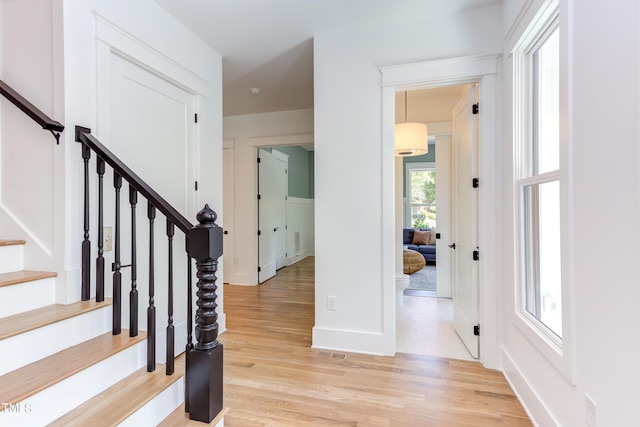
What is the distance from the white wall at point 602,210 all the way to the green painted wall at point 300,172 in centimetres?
576

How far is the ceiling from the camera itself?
2.32 m

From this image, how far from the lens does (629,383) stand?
1054 millimetres

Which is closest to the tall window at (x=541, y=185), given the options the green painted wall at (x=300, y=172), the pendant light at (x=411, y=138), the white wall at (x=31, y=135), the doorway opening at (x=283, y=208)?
the pendant light at (x=411, y=138)

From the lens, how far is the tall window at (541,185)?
65.3 inches

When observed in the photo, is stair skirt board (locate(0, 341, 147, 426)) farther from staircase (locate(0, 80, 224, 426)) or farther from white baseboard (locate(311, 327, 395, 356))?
white baseboard (locate(311, 327, 395, 356))

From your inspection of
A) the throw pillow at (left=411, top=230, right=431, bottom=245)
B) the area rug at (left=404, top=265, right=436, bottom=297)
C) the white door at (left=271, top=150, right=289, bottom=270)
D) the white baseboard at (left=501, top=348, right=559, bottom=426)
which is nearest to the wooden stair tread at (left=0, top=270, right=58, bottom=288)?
the white baseboard at (left=501, top=348, right=559, bottom=426)

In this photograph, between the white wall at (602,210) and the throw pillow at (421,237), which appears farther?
the throw pillow at (421,237)

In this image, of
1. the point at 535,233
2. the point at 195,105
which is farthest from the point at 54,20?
the point at 535,233

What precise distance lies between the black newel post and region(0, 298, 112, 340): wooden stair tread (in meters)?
0.63

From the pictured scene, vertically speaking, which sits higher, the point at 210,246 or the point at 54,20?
the point at 54,20

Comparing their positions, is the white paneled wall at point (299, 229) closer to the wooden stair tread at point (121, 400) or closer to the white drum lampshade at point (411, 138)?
the white drum lampshade at point (411, 138)

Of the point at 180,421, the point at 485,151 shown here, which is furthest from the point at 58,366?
the point at 485,151

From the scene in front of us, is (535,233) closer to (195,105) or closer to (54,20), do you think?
(195,105)

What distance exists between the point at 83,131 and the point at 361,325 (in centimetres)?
240
